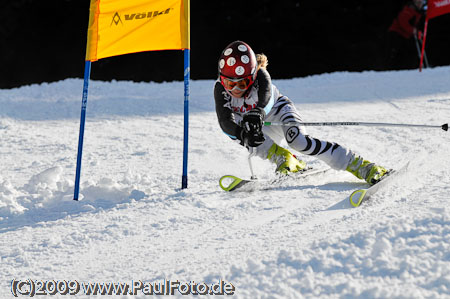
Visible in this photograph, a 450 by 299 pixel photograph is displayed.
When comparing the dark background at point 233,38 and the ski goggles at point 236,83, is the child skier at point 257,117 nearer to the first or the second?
the ski goggles at point 236,83

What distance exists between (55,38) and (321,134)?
1288 cm

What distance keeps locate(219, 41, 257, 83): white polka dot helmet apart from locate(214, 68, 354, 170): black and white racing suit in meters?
0.16

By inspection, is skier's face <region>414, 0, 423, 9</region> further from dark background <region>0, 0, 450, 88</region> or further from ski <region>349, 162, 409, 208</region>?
ski <region>349, 162, 409, 208</region>

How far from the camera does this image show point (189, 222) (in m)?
3.29

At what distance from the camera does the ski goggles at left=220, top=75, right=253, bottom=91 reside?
3916mm

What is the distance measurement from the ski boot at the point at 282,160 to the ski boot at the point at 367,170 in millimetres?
470

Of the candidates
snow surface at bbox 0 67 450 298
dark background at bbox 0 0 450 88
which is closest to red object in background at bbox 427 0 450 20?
snow surface at bbox 0 67 450 298

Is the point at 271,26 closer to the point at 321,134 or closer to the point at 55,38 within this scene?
the point at 55,38

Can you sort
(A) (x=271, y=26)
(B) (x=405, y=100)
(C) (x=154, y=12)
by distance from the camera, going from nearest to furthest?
(C) (x=154, y=12) → (B) (x=405, y=100) → (A) (x=271, y=26)

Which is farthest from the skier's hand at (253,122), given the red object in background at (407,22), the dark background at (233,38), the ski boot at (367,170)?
the dark background at (233,38)

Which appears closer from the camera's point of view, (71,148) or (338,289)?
(338,289)

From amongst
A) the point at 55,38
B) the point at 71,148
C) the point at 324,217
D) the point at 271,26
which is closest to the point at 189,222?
the point at 324,217

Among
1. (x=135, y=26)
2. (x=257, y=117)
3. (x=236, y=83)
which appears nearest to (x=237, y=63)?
(x=236, y=83)

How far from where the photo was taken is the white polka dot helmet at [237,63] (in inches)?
152
